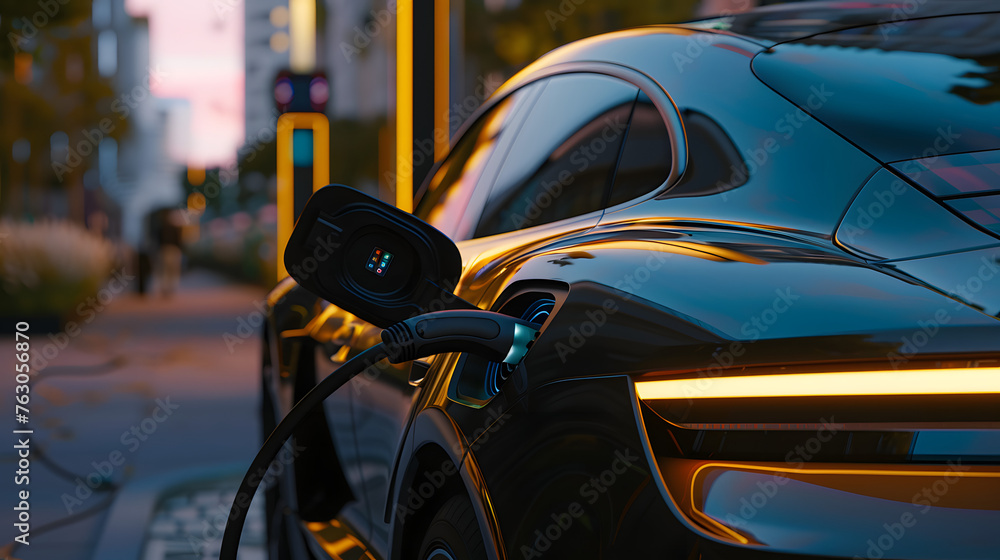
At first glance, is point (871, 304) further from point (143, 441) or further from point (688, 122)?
point (143, 441)

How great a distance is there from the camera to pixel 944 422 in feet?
3.92

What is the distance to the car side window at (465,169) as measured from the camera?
112 inches

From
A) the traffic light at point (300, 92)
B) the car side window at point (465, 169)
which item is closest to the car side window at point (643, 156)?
the car side window at point (465, 169)

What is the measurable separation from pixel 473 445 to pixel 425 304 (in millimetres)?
315

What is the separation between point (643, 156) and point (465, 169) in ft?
3.33

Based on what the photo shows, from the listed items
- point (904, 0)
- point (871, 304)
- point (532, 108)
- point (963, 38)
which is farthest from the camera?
point (532, 108)

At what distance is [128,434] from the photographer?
7094 mm

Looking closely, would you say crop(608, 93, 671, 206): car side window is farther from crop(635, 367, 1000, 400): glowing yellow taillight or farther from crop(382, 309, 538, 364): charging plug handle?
crop(635, 367, 1000, 400): glowing yellow taillight


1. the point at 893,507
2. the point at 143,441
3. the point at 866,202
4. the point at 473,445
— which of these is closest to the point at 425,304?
the point at 473,445

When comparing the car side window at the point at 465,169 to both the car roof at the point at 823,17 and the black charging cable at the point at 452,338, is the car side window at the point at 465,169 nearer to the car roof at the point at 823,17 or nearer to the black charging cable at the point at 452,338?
the car roof at the point at 823,17

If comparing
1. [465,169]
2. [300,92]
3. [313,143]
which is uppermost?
[465,169]

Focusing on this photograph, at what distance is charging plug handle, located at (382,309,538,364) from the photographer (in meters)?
1.75

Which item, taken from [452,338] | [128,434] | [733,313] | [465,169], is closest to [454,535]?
[452,338]

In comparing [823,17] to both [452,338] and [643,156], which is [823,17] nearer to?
[643,156]
